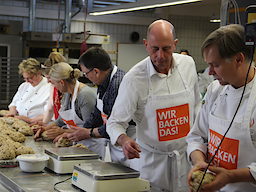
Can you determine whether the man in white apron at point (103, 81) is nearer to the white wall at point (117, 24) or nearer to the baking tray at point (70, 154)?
the baking tray at point (70, 154)

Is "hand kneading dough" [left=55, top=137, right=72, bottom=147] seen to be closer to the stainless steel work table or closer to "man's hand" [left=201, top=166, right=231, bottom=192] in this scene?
the stainless steel work table

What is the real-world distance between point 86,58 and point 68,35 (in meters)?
3.82

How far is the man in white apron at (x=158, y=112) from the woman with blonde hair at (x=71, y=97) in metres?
0.93

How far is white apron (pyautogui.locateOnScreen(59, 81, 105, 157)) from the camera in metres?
3.54

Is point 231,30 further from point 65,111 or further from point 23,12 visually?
point 23,12

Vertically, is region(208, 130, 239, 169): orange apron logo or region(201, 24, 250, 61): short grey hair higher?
region(201, 24, 250, 61): short grey hair

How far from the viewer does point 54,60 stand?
4.45 metres

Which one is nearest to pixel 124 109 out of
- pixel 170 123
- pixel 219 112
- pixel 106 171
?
pixel 170 123

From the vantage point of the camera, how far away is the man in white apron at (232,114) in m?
1.66

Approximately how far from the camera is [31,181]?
233 centimetres

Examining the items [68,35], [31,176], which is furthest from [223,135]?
[68,35]

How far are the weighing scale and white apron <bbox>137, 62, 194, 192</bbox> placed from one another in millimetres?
451

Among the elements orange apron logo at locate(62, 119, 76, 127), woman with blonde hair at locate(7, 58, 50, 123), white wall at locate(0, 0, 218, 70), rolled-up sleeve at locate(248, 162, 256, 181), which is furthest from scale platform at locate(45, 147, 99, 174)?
white wall at locate(0, 0, 218, 70)

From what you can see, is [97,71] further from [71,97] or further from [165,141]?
[165,141]
